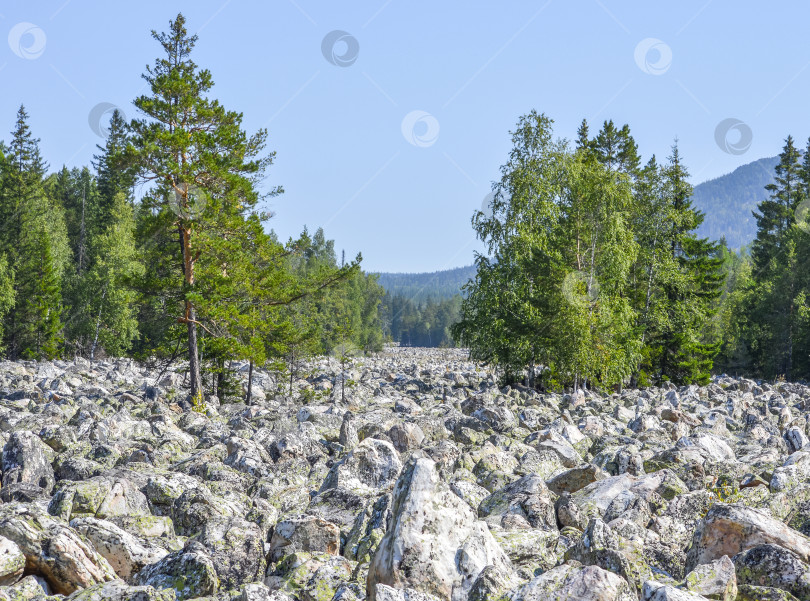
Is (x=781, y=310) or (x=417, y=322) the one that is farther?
(x=417, y=322)

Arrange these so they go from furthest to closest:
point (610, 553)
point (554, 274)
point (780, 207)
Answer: point (780, 207) → point (554, 274) → point (610, 553)

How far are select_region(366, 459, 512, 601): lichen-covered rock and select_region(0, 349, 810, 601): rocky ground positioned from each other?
0.01m

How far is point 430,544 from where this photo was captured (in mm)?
4402

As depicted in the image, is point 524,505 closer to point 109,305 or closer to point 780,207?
point 109,305

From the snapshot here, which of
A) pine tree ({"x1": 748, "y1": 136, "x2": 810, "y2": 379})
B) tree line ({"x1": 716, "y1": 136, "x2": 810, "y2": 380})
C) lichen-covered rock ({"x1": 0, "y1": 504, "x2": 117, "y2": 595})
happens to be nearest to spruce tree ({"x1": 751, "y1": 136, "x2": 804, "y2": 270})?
tree line ({"x1": 716, "y1": 136, "x2": 810, "y2": 380})

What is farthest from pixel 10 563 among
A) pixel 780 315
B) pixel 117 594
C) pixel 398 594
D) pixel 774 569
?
pixel 780 315

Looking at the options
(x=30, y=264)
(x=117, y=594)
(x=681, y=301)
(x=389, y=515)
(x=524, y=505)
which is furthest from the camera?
(x=30, y=264)

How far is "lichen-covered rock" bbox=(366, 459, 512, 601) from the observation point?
4207mm

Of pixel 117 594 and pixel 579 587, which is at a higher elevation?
pixel 579 587

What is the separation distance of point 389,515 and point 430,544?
1192 mm

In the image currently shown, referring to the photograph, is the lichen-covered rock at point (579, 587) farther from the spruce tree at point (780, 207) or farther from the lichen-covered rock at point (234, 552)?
the spruce tree at point (780, 207)

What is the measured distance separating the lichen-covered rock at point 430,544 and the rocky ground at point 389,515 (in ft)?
0.05

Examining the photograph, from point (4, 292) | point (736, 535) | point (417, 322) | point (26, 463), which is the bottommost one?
point (736, 535)

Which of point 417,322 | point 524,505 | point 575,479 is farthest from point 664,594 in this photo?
point 417,322
